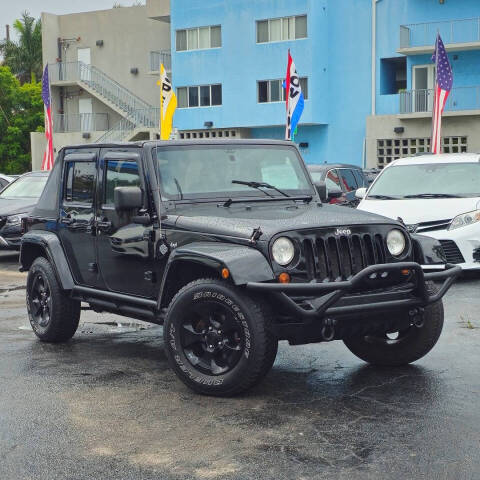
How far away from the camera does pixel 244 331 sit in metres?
6.14

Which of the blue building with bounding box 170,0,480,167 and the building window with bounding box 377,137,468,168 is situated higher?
the blue building with bounding box 170,0,480,167

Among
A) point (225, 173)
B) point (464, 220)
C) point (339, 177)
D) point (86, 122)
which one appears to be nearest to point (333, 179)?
point (339, 177)

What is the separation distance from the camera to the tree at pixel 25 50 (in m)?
64.9

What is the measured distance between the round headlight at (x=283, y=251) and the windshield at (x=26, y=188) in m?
12.2

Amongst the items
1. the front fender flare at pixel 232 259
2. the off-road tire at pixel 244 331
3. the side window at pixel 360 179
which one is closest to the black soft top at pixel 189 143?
the front fender flare at pixel 232 259

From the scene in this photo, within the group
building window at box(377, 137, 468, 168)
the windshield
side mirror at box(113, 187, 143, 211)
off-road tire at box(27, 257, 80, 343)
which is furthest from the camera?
building window at box(377, 137, 468, 168)

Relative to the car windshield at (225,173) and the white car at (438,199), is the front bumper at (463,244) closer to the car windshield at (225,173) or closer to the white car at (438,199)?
the white car at (438,199)

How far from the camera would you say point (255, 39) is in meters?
46.5

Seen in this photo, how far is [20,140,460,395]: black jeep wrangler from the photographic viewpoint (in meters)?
6.18

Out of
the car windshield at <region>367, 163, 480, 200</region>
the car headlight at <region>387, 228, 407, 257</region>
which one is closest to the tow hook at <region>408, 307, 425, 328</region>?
the car headlight at <region>387, 228, 407, 257</region>

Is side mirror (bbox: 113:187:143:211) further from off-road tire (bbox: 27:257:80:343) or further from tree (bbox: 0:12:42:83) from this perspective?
tree (bbox: 0:12:42:83)

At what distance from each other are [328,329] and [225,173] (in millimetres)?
1899

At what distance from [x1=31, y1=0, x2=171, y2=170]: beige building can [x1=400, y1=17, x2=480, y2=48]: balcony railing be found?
16425 mm

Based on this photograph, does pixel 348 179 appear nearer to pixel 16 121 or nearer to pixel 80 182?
pixel 80 182
